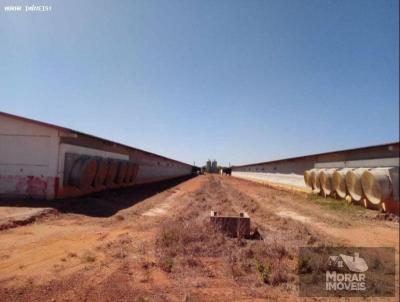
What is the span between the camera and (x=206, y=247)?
25.8 ft

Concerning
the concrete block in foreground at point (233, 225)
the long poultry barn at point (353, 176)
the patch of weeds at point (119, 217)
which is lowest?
the patch of weeds at point (119, 217)

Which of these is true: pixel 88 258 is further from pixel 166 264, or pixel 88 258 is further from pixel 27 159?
pixel 27 159

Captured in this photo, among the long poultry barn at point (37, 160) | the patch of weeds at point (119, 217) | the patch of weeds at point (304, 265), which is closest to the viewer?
the patch of weeds at point (304, 265)

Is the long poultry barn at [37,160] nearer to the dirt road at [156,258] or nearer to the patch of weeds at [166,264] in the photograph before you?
the dirt road at [156,258]

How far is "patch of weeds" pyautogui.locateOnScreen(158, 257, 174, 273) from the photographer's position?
6.46 m

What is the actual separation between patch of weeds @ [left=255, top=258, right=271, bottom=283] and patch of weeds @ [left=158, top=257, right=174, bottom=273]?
62.8 inches

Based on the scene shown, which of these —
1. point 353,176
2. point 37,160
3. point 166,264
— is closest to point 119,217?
point 37,160

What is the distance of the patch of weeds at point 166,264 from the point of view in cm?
646

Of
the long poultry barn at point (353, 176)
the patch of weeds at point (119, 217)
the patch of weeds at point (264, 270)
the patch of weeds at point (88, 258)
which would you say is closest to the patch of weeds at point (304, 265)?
the patch of weeds at point (264, 270)

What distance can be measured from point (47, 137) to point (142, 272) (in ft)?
39.7

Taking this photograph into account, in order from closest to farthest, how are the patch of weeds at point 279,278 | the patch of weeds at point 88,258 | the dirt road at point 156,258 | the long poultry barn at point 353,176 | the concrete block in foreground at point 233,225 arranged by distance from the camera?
1. the dirt road at point 156,258
2. the patch of weeds at point 279,278
3. the patch of weeds at point 88,258
4. the concrete block in foreground at point 233,225
5. the long poultry barn at point 353,176

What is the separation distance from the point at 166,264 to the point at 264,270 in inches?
69.9

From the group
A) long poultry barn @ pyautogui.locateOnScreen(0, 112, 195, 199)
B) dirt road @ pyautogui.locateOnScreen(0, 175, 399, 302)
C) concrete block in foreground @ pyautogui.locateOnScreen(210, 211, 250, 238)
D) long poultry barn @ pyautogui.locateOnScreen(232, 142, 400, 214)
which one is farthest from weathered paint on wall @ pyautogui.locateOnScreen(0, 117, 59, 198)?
long poultry barn @ pyautogui.locateOnScreen(232, 142, 400, 214)

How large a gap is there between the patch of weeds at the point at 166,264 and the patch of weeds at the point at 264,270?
5.24 ft
